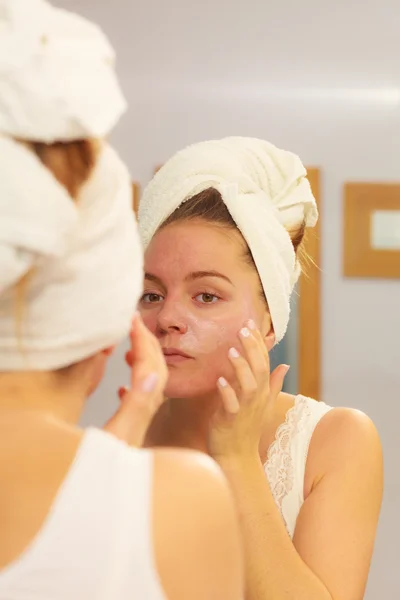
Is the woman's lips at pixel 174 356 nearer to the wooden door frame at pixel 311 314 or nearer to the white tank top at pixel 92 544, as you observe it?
the white tank top at pixel 92 544

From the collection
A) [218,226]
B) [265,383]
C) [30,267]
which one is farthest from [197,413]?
[30,267]

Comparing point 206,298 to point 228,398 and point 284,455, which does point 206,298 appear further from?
point 284,455

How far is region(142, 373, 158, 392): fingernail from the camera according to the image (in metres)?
0.54

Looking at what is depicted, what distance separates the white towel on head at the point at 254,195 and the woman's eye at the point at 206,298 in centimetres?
8

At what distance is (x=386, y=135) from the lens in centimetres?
234

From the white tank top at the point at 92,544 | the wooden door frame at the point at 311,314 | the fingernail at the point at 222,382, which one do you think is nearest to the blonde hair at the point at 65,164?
the white tank top at the point at 92,544

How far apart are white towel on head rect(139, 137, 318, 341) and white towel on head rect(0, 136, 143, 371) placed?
19.1 inches

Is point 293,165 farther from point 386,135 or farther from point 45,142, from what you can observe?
point 386,135

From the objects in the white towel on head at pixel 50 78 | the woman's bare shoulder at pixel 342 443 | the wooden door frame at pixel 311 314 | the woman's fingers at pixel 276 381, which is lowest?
the wooden door frame at pixel 311 314

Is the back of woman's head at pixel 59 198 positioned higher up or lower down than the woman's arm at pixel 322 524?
higher up

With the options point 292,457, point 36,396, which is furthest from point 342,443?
point 36,396

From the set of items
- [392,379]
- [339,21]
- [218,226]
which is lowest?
[392,379]

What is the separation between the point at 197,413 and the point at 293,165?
39 cm

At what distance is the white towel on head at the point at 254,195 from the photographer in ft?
3.16
